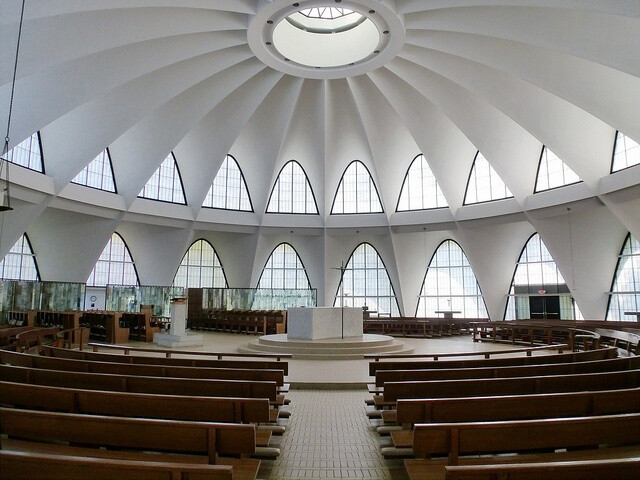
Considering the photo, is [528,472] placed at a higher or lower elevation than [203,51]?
lower

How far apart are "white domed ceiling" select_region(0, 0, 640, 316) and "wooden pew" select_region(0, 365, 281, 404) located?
6969 millimetres

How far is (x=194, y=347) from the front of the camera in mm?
13758

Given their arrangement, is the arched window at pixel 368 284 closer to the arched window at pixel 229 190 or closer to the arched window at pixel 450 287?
the arched window at pixel 450 287

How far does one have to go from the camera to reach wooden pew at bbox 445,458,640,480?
88.7 inches

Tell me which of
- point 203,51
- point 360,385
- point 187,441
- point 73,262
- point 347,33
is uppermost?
point 347,33

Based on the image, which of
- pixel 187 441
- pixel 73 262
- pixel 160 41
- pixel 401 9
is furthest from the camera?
pixel 73 262

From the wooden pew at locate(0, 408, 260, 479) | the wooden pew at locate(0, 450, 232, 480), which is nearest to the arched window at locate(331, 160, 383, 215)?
the wooden pew at locate(0, 408, 260, 479)

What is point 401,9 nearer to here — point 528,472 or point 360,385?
point 360,385

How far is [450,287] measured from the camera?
25203 mm

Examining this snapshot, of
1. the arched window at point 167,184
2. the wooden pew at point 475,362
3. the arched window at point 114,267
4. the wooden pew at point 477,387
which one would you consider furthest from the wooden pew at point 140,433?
the arched window at point 114,267

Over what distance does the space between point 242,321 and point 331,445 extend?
14950 mm

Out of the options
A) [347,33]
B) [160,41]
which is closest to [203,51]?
[160,41]

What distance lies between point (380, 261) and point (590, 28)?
1759 cm

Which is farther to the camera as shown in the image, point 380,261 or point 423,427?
point 380,261
